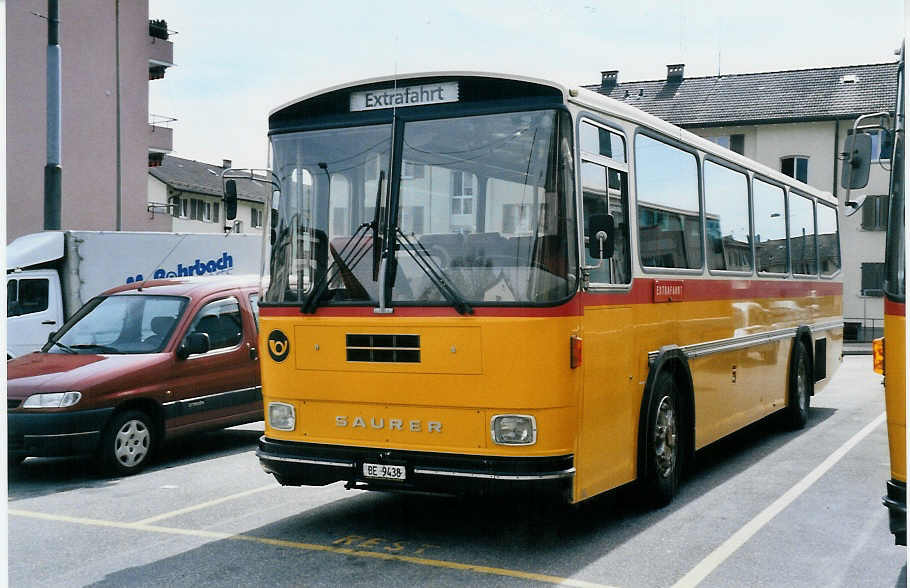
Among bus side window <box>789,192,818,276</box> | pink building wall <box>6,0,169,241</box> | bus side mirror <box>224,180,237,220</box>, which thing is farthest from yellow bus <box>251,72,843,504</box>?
pink building wall <box>6,0,169,241</box>

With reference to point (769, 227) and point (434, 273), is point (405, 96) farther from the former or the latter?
point (769, 227)

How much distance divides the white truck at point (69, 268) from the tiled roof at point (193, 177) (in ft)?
134

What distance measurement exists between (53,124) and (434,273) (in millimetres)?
12555

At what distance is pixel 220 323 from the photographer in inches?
480

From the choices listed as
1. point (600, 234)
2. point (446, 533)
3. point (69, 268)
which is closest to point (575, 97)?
point (600, 234)

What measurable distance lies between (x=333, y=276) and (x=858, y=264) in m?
41.6

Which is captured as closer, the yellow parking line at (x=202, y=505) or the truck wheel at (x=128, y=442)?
the yellow parking line at (x=202, y=505)

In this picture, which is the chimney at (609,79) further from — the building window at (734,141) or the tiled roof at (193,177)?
the tiled roof at (193,177)

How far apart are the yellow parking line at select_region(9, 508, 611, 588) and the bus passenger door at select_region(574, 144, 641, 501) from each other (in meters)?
0.74

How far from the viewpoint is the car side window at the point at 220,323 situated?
11.9 meters

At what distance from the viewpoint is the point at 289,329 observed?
754 centimetres

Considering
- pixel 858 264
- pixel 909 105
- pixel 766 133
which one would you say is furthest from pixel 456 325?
pixel 766 133

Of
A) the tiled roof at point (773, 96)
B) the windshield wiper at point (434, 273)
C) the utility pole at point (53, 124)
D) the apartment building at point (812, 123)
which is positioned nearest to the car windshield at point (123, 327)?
the windshield wiper at point (434, 273)

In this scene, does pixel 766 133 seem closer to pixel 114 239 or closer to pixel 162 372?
pixel 114 239
